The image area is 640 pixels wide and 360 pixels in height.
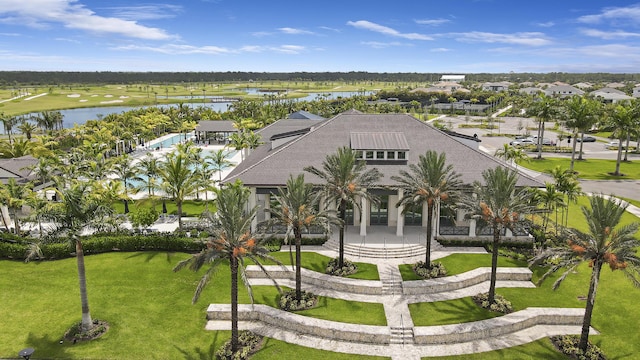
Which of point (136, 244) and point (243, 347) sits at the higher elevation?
point (136, 244)

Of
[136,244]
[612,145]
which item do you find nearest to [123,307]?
[136,244]

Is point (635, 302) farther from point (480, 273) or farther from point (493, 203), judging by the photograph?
point (493, 203)

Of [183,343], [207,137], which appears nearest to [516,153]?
[183,343]

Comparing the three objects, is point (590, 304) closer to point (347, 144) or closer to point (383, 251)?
point (383, 251)

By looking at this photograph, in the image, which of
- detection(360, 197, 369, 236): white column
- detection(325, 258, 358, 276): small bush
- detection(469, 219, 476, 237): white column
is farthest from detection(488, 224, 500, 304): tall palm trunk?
detection(360, 197, 369, 236): white column

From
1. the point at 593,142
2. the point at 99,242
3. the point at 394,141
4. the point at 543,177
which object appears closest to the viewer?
the point at 99,242

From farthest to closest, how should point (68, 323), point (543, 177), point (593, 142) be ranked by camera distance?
point (593, 142)
point (543, 177)
point (68, 323)

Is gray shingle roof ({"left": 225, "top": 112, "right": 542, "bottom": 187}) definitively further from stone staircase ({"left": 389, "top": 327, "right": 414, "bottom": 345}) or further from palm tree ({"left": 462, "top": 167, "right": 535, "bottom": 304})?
stone staircase ({"left": 389, "top": 327, "right": 414, "bottom": 345})
